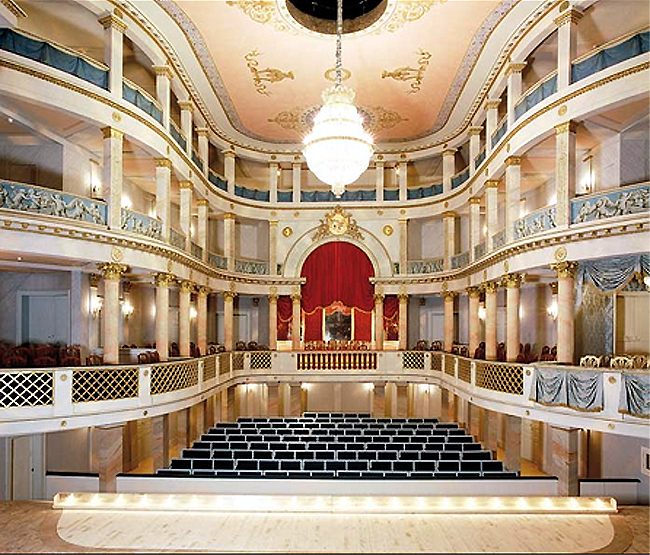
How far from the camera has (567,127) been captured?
1064 centimetres

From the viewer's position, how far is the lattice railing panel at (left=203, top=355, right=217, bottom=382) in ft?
48.6

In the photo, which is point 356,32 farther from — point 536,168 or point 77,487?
point 77,487

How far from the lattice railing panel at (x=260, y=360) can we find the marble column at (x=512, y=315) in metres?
8.99

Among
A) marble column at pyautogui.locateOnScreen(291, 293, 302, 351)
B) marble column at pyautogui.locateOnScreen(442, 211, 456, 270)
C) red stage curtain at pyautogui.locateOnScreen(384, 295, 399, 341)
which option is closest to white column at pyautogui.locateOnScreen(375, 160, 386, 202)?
marble column at pyautogui.locateOnScreen(442, 211, 456, 270)

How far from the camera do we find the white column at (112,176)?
10953 millimetres

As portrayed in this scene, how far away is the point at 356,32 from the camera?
40.3ft

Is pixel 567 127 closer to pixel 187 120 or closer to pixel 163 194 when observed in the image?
pixel 163 194

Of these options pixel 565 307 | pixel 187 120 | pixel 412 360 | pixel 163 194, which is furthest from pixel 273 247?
pixel 565 307

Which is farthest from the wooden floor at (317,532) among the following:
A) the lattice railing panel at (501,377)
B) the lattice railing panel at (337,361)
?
the lattice railing panel at (337,361)

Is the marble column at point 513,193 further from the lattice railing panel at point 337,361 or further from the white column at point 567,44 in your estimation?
the lattice railing panel at point 337,361

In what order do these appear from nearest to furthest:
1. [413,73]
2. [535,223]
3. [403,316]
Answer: [535,223]
[413,73]
[403,316]

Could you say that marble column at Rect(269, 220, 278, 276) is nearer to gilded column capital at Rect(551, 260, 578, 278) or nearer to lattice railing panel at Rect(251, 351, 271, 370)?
lattice railing panel at Rect(251, 351, 271, 370)

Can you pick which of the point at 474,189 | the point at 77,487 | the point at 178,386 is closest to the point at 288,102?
the point at 474,189

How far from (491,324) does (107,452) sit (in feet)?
34.1
